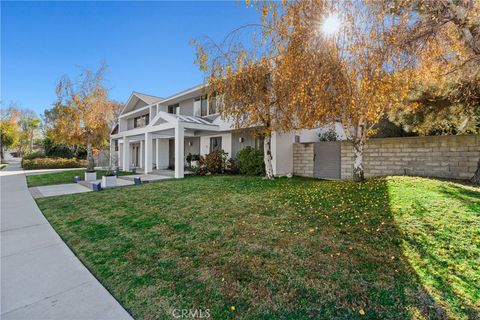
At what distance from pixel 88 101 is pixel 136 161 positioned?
9093 millimetres

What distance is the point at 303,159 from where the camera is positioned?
1260cm

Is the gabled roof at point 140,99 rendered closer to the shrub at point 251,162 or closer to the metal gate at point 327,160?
the shrub at point 251,162

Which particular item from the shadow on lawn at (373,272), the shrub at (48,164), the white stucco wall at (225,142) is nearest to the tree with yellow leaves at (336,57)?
the shadow on lawn at (373,272)

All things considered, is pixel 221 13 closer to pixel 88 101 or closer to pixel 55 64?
pixel 88 101

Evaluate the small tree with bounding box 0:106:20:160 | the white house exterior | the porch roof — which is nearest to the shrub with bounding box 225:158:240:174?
the white house exterior

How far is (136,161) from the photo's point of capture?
2375 centimetres

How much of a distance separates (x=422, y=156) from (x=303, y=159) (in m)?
5.22

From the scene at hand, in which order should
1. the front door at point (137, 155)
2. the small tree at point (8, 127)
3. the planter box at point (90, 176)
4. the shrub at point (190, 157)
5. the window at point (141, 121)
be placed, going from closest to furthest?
the planter box at point (90, 176) → the shrub at point (190, 157) → the window at point (141, 121) → the front door at point (137, 155) → the small tree at point (8, 127)

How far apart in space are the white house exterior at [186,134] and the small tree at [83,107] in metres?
2.68

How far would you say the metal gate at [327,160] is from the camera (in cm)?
1144

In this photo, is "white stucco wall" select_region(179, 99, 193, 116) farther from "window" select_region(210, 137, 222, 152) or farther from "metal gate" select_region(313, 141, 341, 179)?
"metal gate" select_region(313, 141, 341, 179)

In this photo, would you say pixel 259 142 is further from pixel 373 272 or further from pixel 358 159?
pixel 373 272

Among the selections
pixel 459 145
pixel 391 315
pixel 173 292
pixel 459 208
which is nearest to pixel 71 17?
pixel 173 292

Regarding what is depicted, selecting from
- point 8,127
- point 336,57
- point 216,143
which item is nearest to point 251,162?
point 216,143
